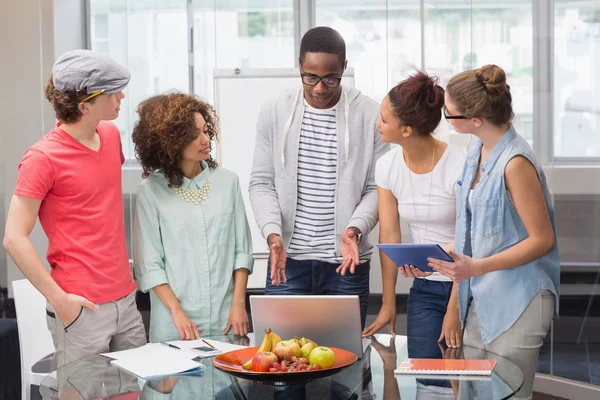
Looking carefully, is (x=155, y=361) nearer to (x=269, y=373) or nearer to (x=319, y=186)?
(x=269, y=373)

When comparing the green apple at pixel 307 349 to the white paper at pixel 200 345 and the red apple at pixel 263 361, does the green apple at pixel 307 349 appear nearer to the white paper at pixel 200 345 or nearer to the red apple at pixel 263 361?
the red apple at pixel 263 361

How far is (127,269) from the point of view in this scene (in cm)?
266

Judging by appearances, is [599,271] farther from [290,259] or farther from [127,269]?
[127,269]

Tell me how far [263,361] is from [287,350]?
8cm

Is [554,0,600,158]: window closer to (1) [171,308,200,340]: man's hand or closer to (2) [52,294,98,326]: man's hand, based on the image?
(1) [171,308,200,340]: man's hand

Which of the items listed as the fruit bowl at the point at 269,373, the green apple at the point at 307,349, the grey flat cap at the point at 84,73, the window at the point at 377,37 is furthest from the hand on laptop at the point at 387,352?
the window at the point at 377,37

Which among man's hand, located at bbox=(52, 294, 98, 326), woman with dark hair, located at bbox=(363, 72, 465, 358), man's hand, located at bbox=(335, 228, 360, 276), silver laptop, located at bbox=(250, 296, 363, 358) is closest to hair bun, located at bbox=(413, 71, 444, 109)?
woman with dark hair, located at bbox=(363, 72, 465, 358)

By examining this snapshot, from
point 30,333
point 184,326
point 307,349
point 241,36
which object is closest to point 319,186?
point 184,326

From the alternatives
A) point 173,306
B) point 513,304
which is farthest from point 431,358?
point 173,306

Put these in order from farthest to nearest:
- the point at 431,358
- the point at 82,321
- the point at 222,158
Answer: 1. the point at 222,158
2. the point at 82,321
3. the point at 431,358

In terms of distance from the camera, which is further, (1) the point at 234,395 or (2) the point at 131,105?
(2) the point at 131,105

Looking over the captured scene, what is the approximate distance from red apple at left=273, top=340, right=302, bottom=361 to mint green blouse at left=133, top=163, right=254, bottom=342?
A: 66 centimetres

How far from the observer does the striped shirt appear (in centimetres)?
295

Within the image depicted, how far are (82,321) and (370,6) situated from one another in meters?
4.36
